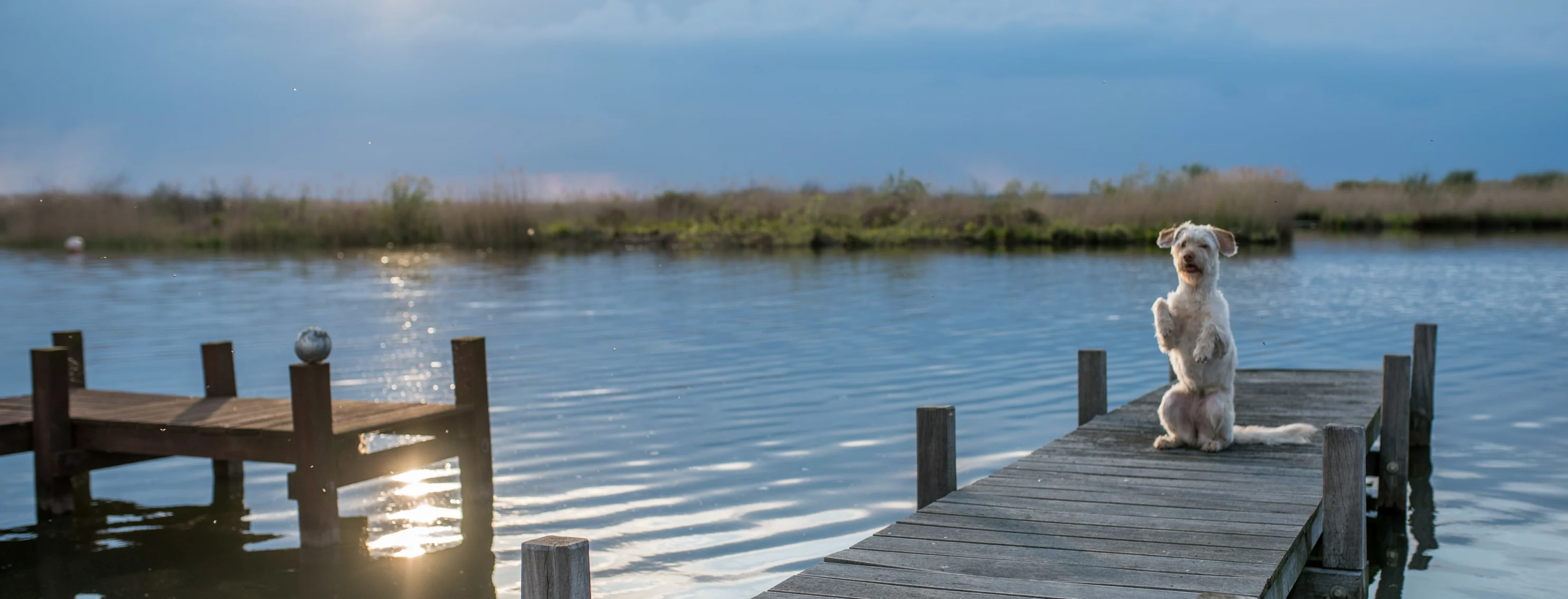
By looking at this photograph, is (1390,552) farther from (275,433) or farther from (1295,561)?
(275,433)

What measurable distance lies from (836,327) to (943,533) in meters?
15.3

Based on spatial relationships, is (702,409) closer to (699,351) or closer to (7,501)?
(699,351)

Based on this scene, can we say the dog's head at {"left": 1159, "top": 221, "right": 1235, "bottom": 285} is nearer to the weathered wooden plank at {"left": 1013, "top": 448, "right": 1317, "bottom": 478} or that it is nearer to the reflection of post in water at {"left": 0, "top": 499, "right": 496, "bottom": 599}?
the weathered wooden plank at {"left": 1013, "top": 448, "right": 1317, "bottom": 478}

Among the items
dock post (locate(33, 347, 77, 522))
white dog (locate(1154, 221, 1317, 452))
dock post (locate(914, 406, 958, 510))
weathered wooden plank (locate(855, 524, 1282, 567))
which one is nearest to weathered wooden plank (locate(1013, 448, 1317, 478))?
white dog (locate(1154, 221, 1317, 452))

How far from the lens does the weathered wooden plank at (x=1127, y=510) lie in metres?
5.84

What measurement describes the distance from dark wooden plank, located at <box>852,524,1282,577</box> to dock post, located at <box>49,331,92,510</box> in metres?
7.86

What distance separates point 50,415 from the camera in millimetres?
8812

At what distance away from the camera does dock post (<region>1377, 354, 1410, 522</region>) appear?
9.03 meters

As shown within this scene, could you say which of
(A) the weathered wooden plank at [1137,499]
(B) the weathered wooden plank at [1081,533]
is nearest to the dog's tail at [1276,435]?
(A) the weathered wooden plank at [1137,499]

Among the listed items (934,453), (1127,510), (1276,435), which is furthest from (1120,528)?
(1276,435)

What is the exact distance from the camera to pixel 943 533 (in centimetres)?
564

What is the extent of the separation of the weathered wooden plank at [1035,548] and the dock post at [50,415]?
6.44m

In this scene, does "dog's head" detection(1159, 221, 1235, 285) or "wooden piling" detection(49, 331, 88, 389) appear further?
"wooden piling" detection(49, 331, 88, 389)

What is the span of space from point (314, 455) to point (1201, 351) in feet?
17.8
